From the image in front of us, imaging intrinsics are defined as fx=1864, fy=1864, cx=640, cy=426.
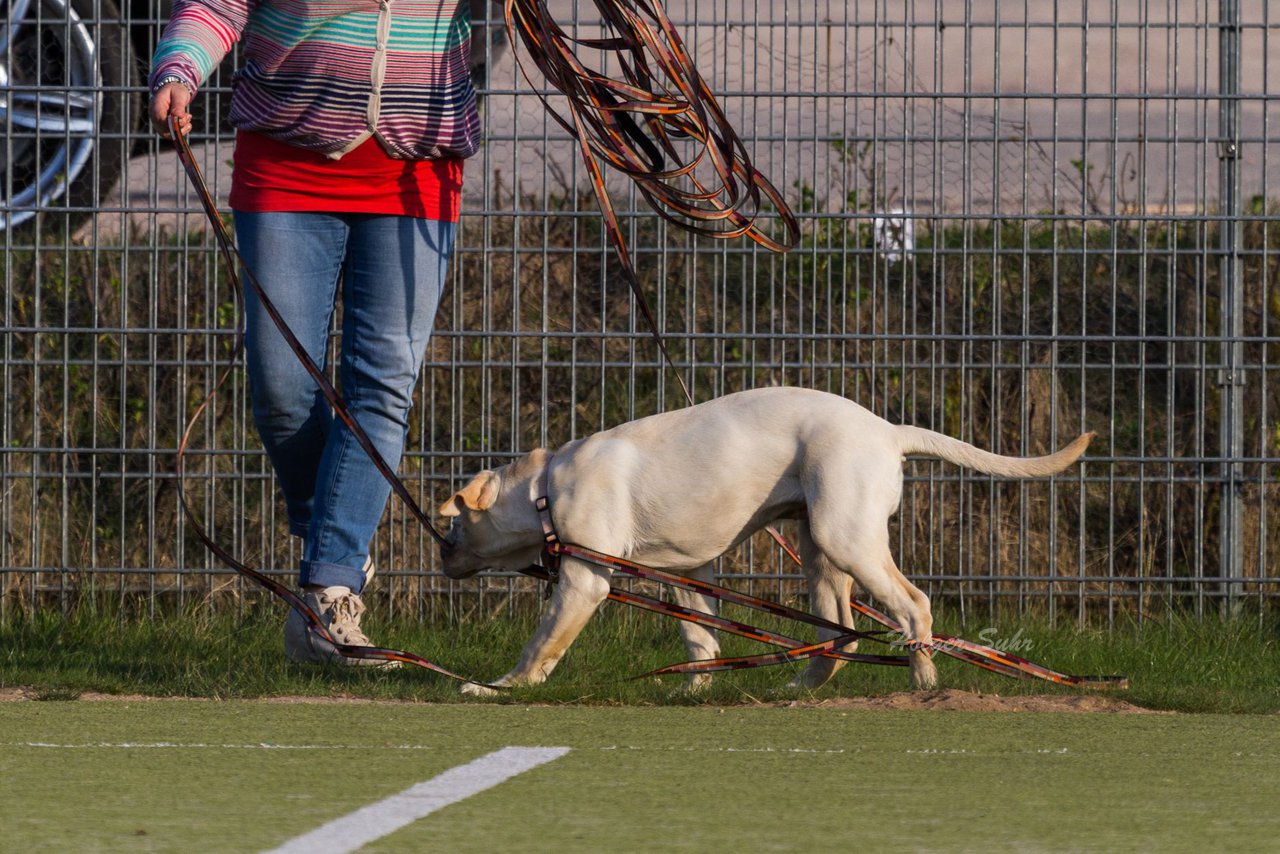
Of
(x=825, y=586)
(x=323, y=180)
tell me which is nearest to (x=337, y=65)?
(x=323, y=180)

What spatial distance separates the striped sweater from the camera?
196 inches

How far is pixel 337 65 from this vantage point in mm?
4984

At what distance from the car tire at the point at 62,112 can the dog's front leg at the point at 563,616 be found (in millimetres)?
2776

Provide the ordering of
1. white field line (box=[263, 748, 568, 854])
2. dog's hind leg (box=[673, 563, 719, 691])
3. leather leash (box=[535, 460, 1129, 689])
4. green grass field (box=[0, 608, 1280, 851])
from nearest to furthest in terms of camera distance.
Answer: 1. white field line (box=[263, 748, 568, 854])
2. green grass field (box=[0, 608, 1280, 851])
3. leather leash (box=[535, 460, 1129, 689])
4. dog's hind leg (box=[673, 563, 719, 691])

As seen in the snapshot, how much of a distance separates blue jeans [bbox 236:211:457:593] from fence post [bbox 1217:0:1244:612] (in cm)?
314

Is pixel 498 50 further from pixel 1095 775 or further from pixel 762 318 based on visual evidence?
pixel 1095 775

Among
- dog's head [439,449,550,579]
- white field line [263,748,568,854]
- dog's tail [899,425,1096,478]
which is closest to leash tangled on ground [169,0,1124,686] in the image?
dog's head [439,449,550,579]

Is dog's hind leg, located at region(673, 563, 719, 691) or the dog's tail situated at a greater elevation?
the dog's tail

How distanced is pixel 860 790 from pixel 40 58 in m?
4.81

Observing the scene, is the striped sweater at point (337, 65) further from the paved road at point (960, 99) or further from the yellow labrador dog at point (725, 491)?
the paved road at point (960, 99)

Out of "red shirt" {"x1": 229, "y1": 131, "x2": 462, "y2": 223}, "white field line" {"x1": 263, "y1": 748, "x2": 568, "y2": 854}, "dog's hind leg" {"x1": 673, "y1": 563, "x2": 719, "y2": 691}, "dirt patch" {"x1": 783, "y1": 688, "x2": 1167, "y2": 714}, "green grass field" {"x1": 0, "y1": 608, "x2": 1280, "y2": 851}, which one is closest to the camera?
"white field line" {"x1": 263, "y1": 748, "x2": 568, "y2": 854}

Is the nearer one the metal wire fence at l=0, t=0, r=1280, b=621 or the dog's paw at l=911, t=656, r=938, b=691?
the dog's paw at l=911, t=656, r=938, b=691

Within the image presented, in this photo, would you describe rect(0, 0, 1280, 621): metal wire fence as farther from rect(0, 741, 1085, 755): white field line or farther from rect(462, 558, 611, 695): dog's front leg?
rect(0, 741, 1085, 755): white field line

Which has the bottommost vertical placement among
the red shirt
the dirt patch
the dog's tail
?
the dirt patch
